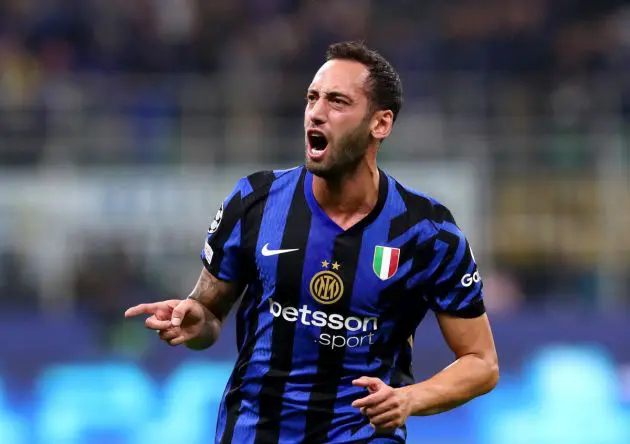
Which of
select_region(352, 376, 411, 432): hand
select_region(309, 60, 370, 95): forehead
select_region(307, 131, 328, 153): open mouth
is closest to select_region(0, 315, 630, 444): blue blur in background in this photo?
select_region(307, 131, 328, 153): open mouth

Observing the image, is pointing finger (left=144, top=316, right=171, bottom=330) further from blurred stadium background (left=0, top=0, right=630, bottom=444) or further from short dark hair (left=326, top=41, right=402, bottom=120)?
blurred stadium background (left=0, top=0, right=630, bottom=444)

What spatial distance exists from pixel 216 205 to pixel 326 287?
19.5 ft

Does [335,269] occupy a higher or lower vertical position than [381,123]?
lower

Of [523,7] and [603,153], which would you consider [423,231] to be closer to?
[603,153]

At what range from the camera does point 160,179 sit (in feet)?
33.6

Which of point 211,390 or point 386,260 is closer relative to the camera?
point 386,260

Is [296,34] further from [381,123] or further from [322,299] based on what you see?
[322,299]

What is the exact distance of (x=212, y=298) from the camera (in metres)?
4.55

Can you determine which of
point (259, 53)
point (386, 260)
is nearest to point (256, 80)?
point (259, 53)

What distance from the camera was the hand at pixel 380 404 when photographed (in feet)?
12.5

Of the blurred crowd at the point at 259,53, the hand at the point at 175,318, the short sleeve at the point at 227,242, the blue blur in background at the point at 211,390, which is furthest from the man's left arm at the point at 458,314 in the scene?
the blurred crowd at the point at 259,53

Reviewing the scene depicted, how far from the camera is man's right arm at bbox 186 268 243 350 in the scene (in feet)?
14.8

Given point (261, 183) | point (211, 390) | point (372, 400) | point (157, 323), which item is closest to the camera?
point (372, 400)

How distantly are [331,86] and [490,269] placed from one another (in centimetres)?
Result: 607
